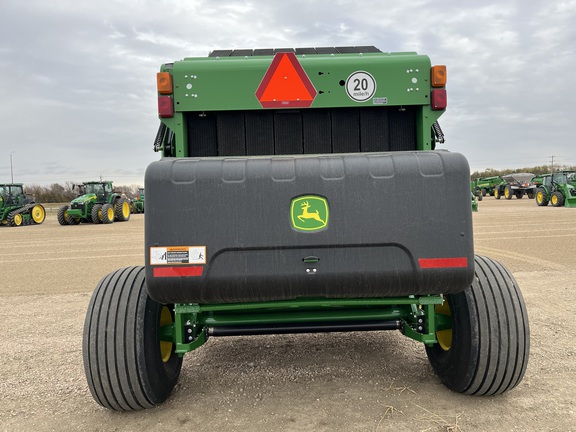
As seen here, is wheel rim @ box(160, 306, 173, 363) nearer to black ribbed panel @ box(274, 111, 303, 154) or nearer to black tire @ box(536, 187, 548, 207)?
black ribbed panel @ box(274, 111, 303, 154)

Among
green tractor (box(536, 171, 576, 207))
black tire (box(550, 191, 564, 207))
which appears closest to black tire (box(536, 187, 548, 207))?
green tractor (box(536, 171, 576, 207))

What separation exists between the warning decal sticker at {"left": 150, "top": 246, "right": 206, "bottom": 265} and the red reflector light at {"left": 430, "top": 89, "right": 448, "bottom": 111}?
1.67 meters

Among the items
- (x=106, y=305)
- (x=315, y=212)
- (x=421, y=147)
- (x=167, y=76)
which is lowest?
(x=106, y=305)

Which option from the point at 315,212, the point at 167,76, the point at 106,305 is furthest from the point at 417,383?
Answer: the point at 167,76

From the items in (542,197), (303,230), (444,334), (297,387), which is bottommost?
(297,387)

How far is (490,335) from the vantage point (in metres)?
2.71

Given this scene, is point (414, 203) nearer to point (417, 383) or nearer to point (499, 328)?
point (499, 328)

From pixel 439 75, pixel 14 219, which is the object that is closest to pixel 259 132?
pixel 439 75

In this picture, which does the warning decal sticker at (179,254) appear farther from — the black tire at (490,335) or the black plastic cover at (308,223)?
the black tire at (490,335)

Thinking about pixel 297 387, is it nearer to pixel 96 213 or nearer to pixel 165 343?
pixel 165 343

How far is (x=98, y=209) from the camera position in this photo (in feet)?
72.9

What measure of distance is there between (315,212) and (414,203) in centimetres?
47

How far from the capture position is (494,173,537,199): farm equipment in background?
114ft

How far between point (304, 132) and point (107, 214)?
21287mm
